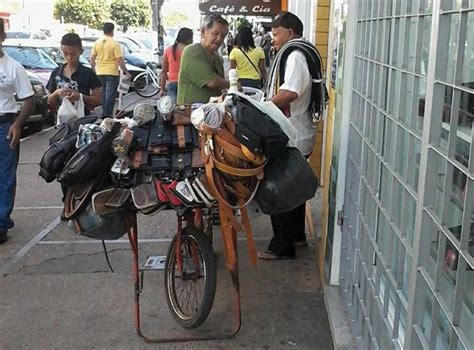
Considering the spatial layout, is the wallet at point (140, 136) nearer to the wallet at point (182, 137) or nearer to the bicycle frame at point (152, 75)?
the wallet at point (182, 137)

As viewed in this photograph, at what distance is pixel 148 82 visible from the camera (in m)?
21.1

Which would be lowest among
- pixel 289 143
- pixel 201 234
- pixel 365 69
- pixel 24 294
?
pixel 24 294

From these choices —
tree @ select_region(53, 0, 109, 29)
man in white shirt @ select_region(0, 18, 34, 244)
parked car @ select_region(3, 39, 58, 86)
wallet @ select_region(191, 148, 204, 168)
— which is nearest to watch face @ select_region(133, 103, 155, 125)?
wallet @ select_region(191, 148, 204, 168)

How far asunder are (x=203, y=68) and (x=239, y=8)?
6.20 metres

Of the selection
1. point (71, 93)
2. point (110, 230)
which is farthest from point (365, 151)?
point (71, 93)

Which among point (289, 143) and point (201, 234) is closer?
point (289, 143)

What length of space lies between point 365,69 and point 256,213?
42.6 inches

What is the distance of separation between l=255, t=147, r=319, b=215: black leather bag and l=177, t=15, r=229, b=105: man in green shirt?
2082mm

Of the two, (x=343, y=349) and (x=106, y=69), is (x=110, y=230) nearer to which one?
(x=343, y=349)

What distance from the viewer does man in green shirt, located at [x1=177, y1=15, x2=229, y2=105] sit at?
17.5 ft

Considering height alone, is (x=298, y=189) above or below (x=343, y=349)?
above

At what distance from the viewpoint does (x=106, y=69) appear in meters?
12.8

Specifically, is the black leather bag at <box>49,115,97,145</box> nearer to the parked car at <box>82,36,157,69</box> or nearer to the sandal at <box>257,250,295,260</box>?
the sandal at <box>257,250,295,260</box>

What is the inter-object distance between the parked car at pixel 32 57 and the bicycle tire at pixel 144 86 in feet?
15.6
